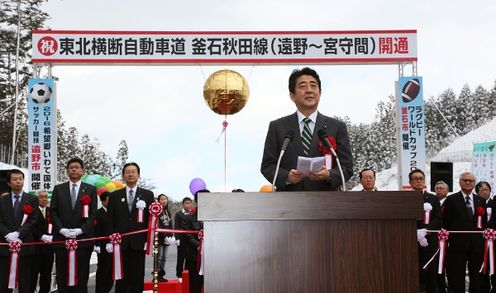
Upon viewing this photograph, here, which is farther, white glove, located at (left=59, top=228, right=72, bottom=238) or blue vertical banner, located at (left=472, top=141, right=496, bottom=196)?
blue vertical banner, located at (left=472, top=141, right=496, bottom=196)

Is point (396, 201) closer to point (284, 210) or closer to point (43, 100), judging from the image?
point (284, 210)

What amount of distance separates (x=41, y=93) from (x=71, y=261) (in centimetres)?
414

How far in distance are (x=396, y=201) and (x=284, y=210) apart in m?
0.45

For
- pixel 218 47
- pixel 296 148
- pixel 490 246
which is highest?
pixel 218 47

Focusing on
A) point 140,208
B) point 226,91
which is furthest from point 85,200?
point 226,91

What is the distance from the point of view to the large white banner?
10180 millimetres

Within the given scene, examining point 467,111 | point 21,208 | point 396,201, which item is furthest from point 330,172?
point 467,111

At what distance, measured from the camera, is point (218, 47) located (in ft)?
33.6

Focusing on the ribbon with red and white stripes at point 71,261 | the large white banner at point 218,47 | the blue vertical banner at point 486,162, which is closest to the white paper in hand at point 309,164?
the ribbon with red and white stripes at point 71,261

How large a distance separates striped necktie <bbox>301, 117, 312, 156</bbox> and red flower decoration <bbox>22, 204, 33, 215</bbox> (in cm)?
476

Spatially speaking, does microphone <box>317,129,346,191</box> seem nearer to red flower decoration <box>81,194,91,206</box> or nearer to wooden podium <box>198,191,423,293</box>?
wooden podium <box>198,191,423,293</box>

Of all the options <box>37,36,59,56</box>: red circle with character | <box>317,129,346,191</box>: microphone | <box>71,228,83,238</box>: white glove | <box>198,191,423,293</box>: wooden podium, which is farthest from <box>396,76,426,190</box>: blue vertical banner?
<box>198,191,423,293</box>: wooden podium

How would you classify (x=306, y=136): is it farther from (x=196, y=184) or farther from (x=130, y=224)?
(x=196, y=184)

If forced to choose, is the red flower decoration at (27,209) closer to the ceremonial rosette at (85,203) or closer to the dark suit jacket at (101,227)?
the ceremonial rosette at (85,203)
